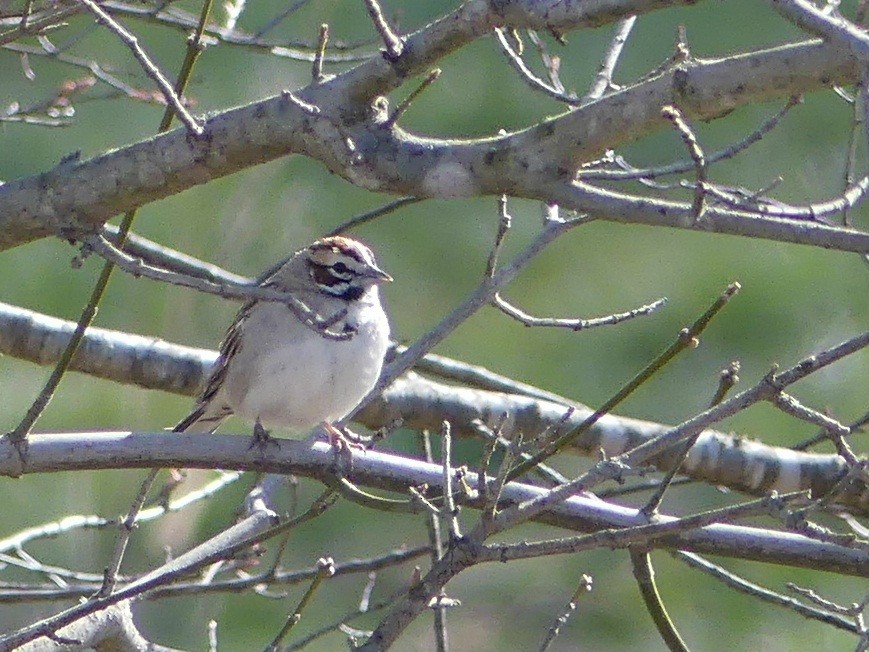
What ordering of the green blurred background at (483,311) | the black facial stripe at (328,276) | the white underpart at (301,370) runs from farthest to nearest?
the green blurred background at (483,311) < the black facial stripe at (328,276) < the white underpart at (301,370)

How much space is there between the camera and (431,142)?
2973 millimetres

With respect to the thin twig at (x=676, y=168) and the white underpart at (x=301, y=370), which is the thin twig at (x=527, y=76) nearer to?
the thin twig at (x=676, y=168)

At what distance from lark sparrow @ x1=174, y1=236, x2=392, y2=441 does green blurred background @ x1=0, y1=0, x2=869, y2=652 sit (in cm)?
348

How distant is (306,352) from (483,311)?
6.74m

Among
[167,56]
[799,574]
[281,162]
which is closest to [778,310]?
[799,574]

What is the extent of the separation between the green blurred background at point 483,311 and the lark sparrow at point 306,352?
11.4 ft

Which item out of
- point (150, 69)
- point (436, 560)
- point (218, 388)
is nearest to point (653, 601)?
point (436, 560)

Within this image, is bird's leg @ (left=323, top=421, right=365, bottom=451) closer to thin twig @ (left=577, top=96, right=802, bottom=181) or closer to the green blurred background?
thin twig @ (left=577, top=96, right=802, bottom=181)

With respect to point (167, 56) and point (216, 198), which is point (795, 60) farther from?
point (167, 56)

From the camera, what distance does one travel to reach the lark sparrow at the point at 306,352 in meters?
4.65

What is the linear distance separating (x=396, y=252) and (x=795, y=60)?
9.43 meters

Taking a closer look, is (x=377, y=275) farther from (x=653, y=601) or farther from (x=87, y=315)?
(x=87, y=315)

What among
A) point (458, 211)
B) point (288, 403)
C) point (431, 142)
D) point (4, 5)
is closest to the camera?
point (431, 142)

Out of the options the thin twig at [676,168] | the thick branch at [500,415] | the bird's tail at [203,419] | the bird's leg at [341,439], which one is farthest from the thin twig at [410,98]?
the bird's tail at [203,419]
